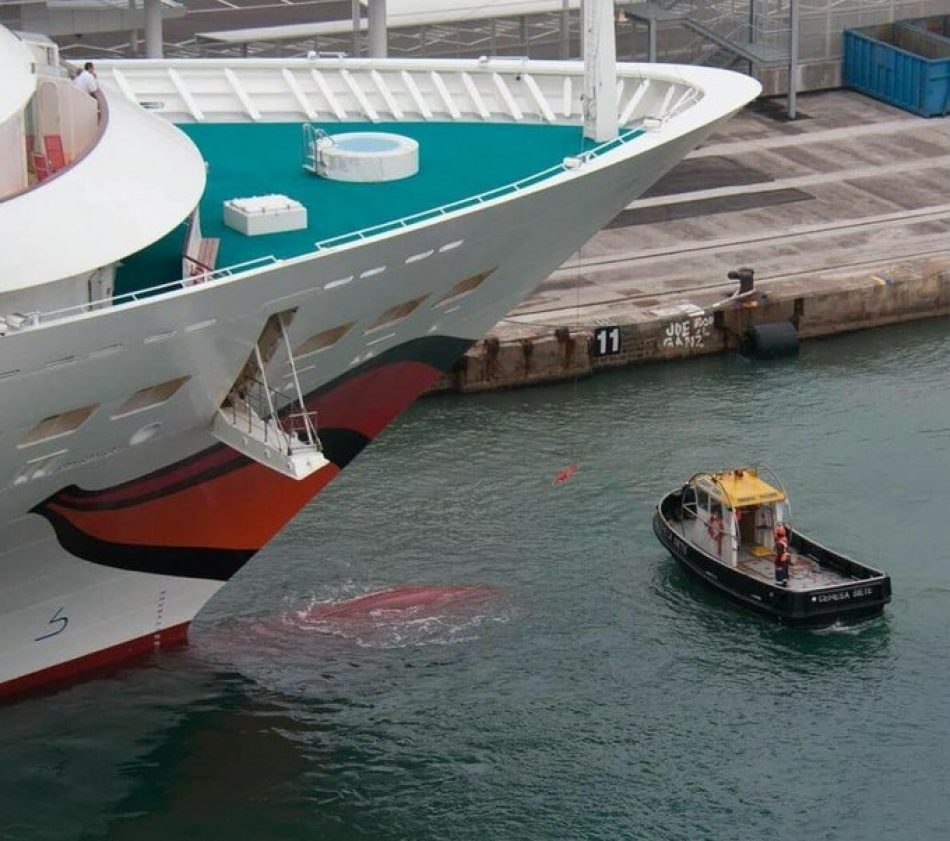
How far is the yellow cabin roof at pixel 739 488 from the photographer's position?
36.3 meters

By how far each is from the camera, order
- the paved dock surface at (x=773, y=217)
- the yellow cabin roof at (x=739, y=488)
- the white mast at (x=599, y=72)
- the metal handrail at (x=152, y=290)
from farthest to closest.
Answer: the paved dock surface at (x=773, y=217), the yellow cabin roof at (x=739, y=488), the white mast at (x=599, y=72), the metal handrail at (x=152, y=290)

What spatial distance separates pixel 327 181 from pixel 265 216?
2422mm

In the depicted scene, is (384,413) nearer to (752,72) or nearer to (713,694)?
(713,694)

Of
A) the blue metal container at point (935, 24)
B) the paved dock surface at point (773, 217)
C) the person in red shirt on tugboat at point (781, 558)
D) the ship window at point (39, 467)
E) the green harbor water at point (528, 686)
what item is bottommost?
the green harbor water at point (528, 686)

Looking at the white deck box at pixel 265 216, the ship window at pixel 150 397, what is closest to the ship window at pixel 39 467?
the ship window at pixel 150 397

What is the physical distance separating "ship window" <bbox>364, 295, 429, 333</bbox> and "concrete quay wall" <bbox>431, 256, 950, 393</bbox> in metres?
11.6

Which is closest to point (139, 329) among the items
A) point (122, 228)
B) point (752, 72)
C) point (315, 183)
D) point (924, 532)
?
point (122, 228)

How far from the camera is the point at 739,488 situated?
36594mm

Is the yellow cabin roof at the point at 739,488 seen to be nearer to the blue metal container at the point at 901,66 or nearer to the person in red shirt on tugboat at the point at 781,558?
the person in red shirt on tugboat at the point at 781,558

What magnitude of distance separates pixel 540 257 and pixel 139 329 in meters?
7.43

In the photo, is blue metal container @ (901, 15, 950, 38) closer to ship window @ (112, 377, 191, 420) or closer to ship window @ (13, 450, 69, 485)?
ship window @ (112, 377, 191, 420)

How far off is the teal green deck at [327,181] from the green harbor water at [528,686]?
636 cm

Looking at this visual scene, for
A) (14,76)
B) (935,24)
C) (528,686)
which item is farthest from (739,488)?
(935,24)

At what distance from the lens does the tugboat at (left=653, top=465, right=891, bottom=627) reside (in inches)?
1367
